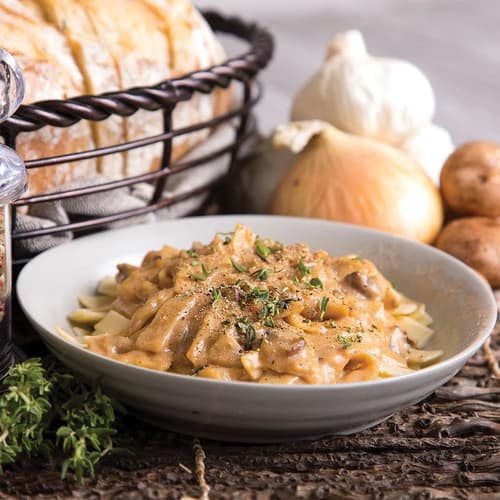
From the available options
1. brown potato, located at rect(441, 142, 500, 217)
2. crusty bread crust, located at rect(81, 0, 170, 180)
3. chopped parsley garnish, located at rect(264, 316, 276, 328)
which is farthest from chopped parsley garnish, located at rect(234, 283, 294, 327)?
brown potato, located at rect(441, 142, 500, 217)

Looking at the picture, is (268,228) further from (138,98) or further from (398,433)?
(398,433)

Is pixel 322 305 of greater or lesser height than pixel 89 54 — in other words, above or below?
below

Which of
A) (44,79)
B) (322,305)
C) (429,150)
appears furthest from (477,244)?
(44,79)

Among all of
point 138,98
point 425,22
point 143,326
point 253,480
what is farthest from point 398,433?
point 425,22

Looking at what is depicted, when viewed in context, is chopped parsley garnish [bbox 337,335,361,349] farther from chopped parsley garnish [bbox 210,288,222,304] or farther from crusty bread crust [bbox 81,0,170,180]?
crusty bread crust [bbox 81,0,170,180]

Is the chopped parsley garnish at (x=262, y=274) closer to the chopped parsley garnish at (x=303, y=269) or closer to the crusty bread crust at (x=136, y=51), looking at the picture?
the chopped parsley garnish at (x=303, y=269)

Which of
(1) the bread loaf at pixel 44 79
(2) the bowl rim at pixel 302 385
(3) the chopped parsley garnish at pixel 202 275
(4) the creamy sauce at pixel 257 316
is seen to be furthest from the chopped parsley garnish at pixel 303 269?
(1) the bread loaf at pixel 44 79

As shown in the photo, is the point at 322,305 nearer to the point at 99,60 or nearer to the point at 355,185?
the point at 355,185
